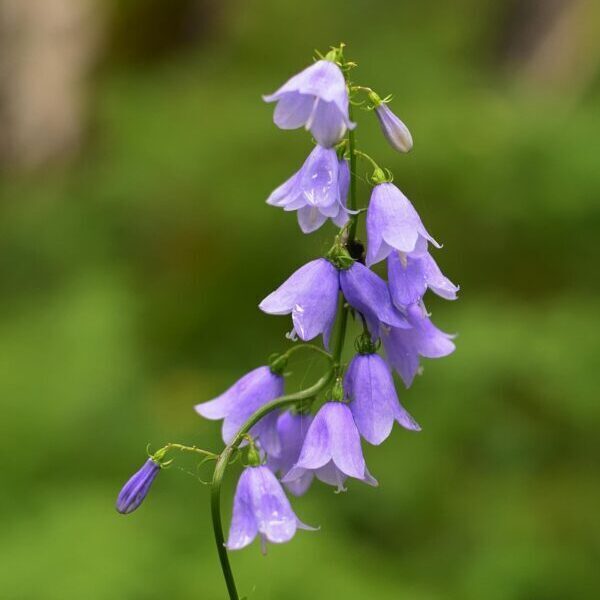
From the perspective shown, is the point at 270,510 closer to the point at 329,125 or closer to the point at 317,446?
the point at 317,446

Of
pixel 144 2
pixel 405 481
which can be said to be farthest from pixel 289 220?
pixel 144 2

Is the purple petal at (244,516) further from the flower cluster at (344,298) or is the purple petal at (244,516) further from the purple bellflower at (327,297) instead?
the purple bellflower at (327,297)

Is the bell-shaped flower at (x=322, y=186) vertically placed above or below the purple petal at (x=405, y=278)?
above

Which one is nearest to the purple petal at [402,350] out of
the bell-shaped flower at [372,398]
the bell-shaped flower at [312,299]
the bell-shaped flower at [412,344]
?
the bell-shaped flower at [412,344]

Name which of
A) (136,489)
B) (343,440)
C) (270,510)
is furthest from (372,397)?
(136,489)

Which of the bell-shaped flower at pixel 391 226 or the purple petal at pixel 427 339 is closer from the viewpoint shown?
the bell-shaped flower at pixel 391 226

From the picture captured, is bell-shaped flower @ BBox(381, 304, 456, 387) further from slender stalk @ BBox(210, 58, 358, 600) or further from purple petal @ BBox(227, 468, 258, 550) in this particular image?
purple petal @ BBox(227, 468, 258, 550)

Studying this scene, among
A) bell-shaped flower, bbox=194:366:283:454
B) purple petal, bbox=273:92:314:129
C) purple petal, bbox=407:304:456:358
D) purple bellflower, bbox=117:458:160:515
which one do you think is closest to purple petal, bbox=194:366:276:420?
bell-shaped flower, bbox=194:366:283:454
